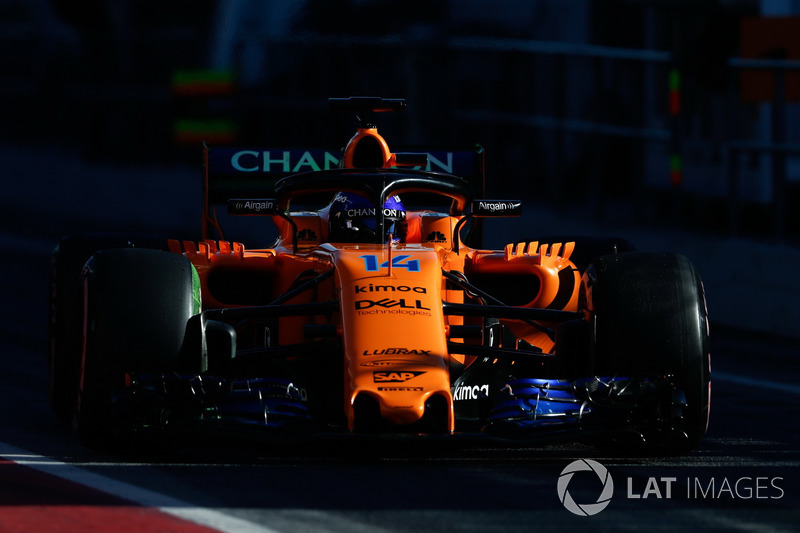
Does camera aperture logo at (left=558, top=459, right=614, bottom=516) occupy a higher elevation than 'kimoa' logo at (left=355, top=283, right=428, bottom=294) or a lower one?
lower

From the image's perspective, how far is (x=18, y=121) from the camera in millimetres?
26828

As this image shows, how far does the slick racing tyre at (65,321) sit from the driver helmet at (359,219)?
4.11 ft

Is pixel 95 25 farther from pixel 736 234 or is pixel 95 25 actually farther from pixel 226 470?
pixel 226 470

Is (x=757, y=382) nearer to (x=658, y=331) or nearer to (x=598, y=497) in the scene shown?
(x=658, y=331)

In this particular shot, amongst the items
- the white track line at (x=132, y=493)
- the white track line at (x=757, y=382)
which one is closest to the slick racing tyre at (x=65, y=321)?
the white track line at (x=132, y=493)

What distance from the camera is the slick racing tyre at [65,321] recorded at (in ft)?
32.3

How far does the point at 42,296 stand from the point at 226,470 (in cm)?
803

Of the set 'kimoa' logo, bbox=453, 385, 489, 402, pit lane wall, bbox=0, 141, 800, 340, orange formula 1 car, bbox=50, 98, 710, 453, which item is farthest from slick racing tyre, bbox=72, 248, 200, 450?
pit lane wall, bbox=0, 141, 800, 340

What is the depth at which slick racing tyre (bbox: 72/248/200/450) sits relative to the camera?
8492 millimetres

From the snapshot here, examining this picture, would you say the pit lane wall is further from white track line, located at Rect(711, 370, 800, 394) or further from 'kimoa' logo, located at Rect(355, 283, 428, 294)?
'kimoa' logo, located at Rect(355, 283, 428, 294)

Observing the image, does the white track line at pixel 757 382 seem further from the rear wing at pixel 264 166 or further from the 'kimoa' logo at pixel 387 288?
the 'kimoa' logo at pixel 387 288

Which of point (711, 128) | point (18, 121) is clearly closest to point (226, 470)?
point (711, 128)

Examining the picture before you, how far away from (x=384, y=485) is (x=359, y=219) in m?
2.50

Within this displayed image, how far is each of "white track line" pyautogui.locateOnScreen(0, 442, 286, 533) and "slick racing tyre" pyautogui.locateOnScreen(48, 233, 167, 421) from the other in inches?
33.8
